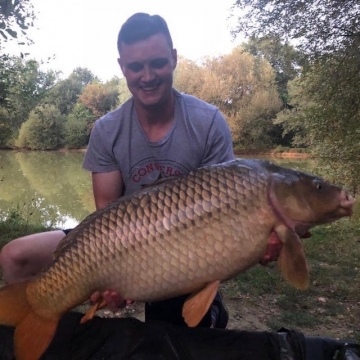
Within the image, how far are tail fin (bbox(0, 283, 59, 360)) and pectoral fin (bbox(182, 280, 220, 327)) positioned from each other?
0.38 m

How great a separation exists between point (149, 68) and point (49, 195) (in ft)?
26.8

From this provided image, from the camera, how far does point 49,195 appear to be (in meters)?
9.16

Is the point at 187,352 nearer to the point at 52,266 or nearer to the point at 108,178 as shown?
the point at 52,266

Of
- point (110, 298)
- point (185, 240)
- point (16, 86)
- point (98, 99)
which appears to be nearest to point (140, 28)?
point (185, 240)

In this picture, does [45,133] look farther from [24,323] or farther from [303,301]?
[24,323]

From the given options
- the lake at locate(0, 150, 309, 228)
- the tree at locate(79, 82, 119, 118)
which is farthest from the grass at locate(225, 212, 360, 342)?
the tree at locate(79, 82, 119, 118)

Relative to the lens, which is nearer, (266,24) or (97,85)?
(266,24)

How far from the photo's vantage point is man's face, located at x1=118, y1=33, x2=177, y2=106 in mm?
1465

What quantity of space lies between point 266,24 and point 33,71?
9.44 ft

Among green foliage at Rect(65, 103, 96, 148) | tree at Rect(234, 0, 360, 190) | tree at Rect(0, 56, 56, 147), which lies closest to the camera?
tree at Rect(234, 0, 360, 190)

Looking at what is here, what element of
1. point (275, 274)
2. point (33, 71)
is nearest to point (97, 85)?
point (33, 71)

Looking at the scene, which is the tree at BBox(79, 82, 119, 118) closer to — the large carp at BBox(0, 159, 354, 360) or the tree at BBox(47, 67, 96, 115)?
the tree at BBox(47, 67, 96, 115)

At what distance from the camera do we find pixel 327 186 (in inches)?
43.4

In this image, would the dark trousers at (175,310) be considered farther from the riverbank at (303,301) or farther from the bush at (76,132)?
the bush at (76,132)
